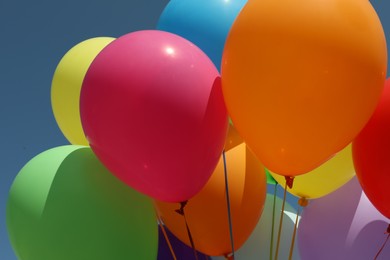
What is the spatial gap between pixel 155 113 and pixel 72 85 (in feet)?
3.43

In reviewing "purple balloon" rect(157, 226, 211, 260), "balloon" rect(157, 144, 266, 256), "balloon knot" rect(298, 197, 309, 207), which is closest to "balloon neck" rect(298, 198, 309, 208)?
"balloon knot" rect(298, 197, 309, 207)

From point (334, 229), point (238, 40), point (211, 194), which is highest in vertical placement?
point (238, 40)

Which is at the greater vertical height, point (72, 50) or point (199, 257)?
point (72, 50)

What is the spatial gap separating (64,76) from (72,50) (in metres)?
0.20

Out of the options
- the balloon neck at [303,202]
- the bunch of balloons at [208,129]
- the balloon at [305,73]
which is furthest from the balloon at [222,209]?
the balloon at [305,73]

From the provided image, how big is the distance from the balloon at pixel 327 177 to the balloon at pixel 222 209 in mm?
241

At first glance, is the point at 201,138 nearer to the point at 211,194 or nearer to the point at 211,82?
the point at 211,82

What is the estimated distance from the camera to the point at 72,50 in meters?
3.35

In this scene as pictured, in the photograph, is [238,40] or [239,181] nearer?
[238,40]

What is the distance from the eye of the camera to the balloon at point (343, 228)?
3145mm

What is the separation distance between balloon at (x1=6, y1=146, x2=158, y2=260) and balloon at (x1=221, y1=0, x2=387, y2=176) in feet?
3.08

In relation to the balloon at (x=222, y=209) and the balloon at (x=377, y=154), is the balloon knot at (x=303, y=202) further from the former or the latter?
the balloon at (x=377, y=154)

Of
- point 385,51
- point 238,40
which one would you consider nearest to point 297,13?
point 238,40

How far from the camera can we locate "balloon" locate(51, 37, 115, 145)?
3211 millimetres
